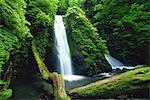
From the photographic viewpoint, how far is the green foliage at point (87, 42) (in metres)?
11.4

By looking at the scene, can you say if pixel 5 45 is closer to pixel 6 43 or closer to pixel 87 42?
pixel 6 43

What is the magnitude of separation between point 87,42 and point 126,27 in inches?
94.7

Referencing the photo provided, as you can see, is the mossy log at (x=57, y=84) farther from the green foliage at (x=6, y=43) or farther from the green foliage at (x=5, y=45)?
the green foliage at (x=6, y=43)

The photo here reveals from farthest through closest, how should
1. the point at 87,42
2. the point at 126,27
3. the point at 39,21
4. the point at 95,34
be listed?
the point at 126,27 < the point at 95,34 < the point at 87,42 < the point at 39,21

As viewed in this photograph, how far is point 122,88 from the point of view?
22.2 feet

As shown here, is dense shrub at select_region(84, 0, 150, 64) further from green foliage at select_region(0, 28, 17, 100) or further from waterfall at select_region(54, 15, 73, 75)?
green foliage at select_region(0, 28, 17, 100)

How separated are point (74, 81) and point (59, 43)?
Answer: 3.20 metres

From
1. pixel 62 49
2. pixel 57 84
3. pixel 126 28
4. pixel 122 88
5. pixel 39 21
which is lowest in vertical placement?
pixel 122 88

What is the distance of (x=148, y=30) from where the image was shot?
11.6m

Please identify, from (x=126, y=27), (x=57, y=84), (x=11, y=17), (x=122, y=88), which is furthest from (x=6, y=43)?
(x=126, y=27)

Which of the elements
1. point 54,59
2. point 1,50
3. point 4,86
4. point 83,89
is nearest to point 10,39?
point 1,50

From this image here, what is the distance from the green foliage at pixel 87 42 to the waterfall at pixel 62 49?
54 cm

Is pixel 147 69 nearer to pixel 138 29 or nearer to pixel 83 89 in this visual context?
pixel 83 89

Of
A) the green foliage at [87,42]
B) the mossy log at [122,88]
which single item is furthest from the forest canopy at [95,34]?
the mossy log at [122,88]
